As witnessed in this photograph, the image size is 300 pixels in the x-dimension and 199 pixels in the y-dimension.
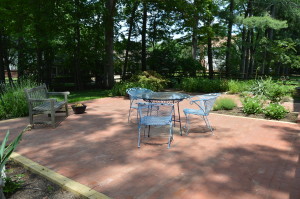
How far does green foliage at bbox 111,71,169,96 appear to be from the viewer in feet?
37.0

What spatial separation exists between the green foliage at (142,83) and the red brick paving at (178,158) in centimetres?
546

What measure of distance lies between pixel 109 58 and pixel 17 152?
35.4 ft

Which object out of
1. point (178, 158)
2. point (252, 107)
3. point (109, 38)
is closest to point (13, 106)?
point (178, 158)

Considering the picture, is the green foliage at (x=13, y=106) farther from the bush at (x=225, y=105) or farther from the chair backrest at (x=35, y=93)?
the bush at (x=225, y=105)

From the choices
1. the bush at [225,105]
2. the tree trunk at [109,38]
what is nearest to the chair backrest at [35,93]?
the bush at [225,105]

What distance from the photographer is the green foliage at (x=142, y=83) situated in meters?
11.3

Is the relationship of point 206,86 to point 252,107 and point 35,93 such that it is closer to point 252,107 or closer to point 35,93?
point 252,107

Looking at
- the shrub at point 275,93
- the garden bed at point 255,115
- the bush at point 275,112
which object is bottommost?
the garden bed at point 255,115

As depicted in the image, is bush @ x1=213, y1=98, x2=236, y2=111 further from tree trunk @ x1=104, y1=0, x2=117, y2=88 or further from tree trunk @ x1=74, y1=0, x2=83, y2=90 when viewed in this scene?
tree trunk @ x1=74, y1=0, x2=83, y2=90

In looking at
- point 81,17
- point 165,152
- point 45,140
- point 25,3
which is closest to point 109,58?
point 81,17

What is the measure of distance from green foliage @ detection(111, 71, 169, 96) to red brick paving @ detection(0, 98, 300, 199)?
5.46 meters

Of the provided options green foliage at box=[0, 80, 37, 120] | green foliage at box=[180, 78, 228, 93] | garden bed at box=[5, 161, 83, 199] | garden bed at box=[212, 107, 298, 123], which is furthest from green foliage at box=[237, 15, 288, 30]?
garden bed at box=[5, 161, 83, 199]

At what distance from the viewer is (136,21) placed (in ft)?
63.3

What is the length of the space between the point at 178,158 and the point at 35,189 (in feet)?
6.83
